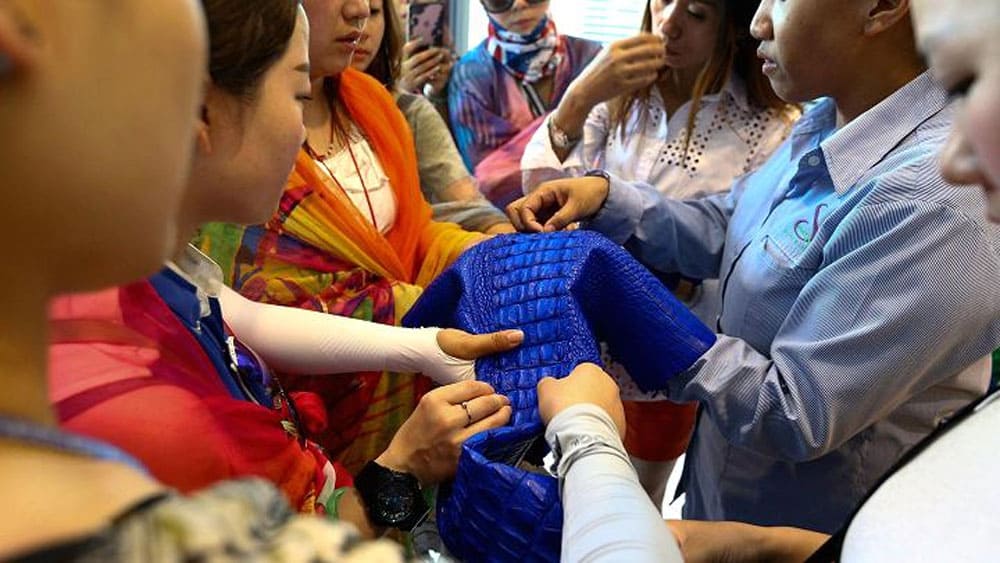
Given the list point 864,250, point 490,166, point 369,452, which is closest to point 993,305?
point 864,250

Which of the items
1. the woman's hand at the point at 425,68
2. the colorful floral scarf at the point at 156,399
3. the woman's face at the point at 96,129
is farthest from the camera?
the woman's hand at the point at 425,68

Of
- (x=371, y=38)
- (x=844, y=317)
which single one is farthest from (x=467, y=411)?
(x=371, y=38)

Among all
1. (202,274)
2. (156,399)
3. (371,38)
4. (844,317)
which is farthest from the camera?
(371,38)

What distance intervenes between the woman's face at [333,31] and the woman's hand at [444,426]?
52 cm

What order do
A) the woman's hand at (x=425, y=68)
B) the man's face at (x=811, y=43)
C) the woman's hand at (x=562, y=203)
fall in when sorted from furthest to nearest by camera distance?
the woman's hand at (x=425, y=68) < the woman's hand at (x=562, y=203) < the man's face at (x=811, y=43)

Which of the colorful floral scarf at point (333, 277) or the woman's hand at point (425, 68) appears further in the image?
the woman's hand at point (425, 68)

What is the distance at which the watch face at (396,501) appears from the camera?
2.64 feet

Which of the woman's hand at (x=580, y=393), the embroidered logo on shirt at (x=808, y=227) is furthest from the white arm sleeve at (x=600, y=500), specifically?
the embroidered logo on shirt at (x=808, y=227)

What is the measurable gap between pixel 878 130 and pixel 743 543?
19.1 inches

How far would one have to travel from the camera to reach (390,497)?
814 millimetres

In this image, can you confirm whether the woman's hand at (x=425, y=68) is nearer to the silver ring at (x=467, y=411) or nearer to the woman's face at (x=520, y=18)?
the woman's face at (x=520, y=18)

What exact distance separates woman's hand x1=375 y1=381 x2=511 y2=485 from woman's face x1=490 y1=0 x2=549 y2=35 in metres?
1.45

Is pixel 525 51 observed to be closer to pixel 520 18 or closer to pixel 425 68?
pixel 520 18

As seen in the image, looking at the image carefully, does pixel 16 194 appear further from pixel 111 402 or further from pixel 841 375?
pixel 841 375
